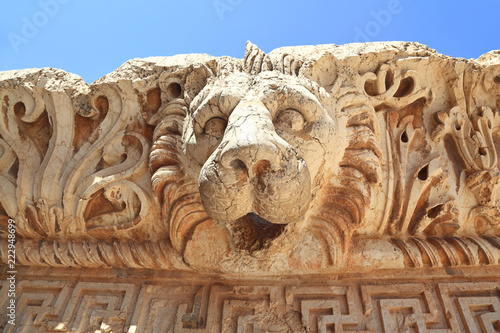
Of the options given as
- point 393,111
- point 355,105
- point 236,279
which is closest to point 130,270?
point 236,279

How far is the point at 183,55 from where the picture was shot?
6.53 ft

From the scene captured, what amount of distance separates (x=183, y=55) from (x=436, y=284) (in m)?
1.69

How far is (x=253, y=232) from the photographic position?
4.89ft

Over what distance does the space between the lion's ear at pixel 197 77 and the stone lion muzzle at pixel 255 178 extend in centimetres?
63

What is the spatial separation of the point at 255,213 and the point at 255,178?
27cm

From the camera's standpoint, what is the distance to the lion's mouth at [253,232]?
145 cm

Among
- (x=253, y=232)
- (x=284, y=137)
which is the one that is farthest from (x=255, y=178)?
(x=253, y=232)

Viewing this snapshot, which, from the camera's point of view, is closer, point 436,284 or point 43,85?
point 436,284

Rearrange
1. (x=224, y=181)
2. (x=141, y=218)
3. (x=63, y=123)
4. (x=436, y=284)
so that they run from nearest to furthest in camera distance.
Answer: (x=224, y=181), (x=436, y=284), (x=141, y=218), (x=63, y=123)

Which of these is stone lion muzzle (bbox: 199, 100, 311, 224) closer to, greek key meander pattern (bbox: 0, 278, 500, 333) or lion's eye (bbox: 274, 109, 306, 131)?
lion's eye (bbox: 274, 109, 306, 131)

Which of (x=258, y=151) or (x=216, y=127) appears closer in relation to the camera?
(x=258, y=151)

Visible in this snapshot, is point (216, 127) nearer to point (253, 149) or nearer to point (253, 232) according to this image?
point (253, 149)

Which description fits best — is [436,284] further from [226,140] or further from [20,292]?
[20,292]

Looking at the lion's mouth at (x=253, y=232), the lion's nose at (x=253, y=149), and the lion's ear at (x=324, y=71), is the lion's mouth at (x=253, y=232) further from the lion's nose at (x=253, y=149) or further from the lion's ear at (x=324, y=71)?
the lion's ear at (x=324, y=71)
